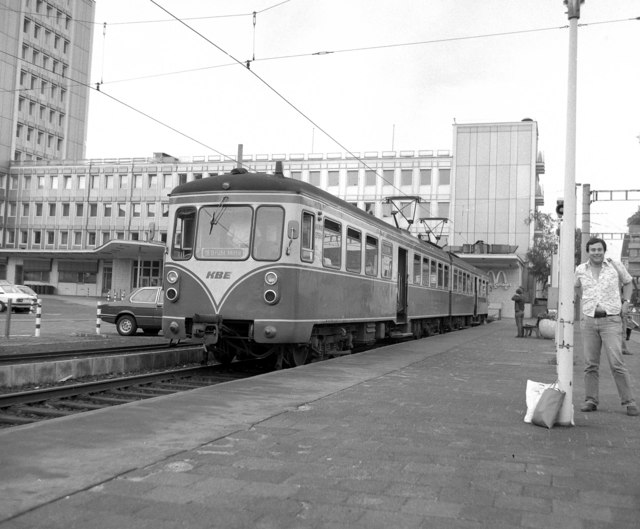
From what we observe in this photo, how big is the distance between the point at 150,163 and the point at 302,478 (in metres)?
63.6

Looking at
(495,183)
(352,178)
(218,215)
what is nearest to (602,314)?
(218,215)

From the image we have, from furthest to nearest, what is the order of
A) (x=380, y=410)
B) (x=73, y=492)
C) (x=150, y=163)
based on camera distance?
(x=150, y=163) → (x=380, y=410) → (x=73, y=492)

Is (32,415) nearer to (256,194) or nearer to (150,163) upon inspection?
(256,194)

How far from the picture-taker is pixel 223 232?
1109cm

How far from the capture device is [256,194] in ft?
35.8

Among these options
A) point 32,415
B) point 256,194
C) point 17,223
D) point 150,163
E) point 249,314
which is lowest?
point 32,415

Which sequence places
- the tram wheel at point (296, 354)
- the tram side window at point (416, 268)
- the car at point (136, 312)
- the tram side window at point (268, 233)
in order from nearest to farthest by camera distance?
1. the tram side window at point (268, 233)
2. the tram wheel at point (296, 354)
3. the tram side window at point (416, 268)
4. the car at point (136, 312)

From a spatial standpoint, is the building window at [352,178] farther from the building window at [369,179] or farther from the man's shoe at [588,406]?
the man's shoe at [588,406]

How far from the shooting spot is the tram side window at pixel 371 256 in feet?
45.8

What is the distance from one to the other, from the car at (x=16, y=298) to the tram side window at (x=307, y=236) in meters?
23.7

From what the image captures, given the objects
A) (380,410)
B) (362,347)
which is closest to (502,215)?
(362,347)

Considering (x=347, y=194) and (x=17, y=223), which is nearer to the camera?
(x=347, y=194)

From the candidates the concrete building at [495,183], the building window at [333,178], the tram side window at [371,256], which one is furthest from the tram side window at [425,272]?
the building window at [333,178]

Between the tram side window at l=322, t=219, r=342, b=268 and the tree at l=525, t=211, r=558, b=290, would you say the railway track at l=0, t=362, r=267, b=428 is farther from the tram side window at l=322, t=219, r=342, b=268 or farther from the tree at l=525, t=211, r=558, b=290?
the tree at l=525, t=211, r=558, b=290
